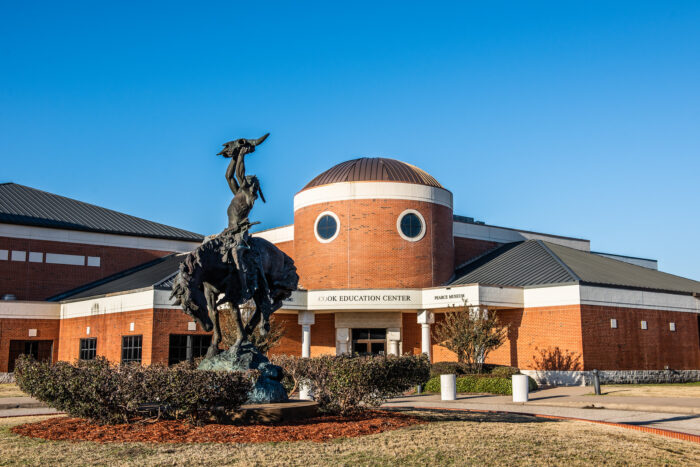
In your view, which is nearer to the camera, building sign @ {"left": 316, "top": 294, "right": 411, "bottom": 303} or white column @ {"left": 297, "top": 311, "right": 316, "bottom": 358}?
building sign @ {"left": 316, "top": 294, "right": 411, "bottom": 303}

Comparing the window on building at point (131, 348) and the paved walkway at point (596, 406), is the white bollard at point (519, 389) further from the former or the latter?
the window on building at point (131, 348)

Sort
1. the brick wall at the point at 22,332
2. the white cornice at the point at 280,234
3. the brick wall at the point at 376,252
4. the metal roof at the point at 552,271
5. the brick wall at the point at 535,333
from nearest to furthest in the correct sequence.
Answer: the brick wall at the point at 535,333 → the metal roof at the point at 552,271 → the brick wall at the point at 376,252 → the brick wall at the point at 22,332 → the white cornice at the point at 280,234

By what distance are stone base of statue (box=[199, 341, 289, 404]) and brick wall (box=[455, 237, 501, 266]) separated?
1226 inches

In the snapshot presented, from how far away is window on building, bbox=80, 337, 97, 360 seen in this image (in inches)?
1479

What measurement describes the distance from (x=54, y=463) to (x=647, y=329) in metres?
32.9

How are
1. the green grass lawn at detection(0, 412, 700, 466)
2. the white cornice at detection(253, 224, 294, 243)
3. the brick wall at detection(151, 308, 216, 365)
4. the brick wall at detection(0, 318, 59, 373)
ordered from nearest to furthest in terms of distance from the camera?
the green grass lawn at detection(0, 412, 700, 466) < the brick wall at detection(151, 308, 216, 365) < the brick wall at detection(0, 318, 59, 373) < the white cornice at detection(253, 224, 294, 243)

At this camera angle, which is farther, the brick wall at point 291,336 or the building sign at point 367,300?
the brick wall at point 291,336

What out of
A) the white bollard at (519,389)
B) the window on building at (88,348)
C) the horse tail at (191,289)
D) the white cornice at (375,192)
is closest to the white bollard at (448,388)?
→ the white bollard at (519,389)

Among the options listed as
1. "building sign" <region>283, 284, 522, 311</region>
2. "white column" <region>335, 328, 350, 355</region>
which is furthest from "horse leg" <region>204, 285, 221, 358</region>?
"white column" <region>335, 328, 350, 355</region>

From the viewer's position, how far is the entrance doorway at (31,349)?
39406 millimetres

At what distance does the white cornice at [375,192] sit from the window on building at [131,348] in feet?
41.3

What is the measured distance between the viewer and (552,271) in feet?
122

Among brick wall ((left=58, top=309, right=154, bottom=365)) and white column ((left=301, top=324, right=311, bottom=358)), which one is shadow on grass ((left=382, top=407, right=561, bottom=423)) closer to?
brick wall ((left=58, top=309, right=154, bottom=365))

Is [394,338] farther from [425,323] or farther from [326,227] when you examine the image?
[326,227]
